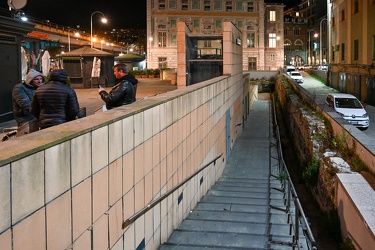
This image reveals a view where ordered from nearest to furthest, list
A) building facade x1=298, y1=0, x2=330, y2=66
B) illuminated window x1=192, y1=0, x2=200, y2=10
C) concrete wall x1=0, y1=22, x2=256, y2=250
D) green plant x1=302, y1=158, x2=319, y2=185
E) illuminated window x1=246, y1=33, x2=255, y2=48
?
concrete wall x1=0, y1=22, x2=256, y2=250
green plant x1=302, y1=158, x2=319, y2=185
illuminated window x1=192, y1=0, x2=200, y2=10
illuminated window x1=246, y1=33, x2=255, y2=48
building facade x1=298, y1=0, x2=330, y2=66

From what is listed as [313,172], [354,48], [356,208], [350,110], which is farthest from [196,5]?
[356,208]

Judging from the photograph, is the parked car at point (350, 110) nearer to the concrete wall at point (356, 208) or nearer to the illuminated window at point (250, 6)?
the concrete wall at point (356, 208)

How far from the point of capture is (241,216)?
8734 millimetres

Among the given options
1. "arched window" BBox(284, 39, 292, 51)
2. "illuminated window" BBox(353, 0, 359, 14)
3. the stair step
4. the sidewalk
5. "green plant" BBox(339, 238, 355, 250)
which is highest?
"arched window" BBox(284, 39, 292, 51)

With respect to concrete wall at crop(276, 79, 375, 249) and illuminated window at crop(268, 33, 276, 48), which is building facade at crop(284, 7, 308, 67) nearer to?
illuminated window at crop(268, 33, 276, 48)

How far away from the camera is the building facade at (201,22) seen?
63594mm

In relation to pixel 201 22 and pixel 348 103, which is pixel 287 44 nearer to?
pixel 201 22

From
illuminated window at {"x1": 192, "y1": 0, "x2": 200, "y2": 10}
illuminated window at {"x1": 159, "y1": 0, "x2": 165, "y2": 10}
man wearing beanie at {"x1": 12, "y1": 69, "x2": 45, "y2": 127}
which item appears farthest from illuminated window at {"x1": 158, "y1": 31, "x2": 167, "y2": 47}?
man wearing beanie at {"x1": 12, "y1": 69, "x2": 45, "y2": 127}

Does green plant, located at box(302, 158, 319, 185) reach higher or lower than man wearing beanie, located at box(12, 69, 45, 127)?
lower

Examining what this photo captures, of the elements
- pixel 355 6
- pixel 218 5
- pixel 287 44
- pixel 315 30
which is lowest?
pixel 355 6

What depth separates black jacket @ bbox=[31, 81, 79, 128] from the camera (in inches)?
227

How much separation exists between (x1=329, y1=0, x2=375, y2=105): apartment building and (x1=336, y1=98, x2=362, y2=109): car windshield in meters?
8.43

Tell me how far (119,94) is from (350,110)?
19.0 metres

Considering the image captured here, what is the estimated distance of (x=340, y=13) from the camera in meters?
A: 44.5
